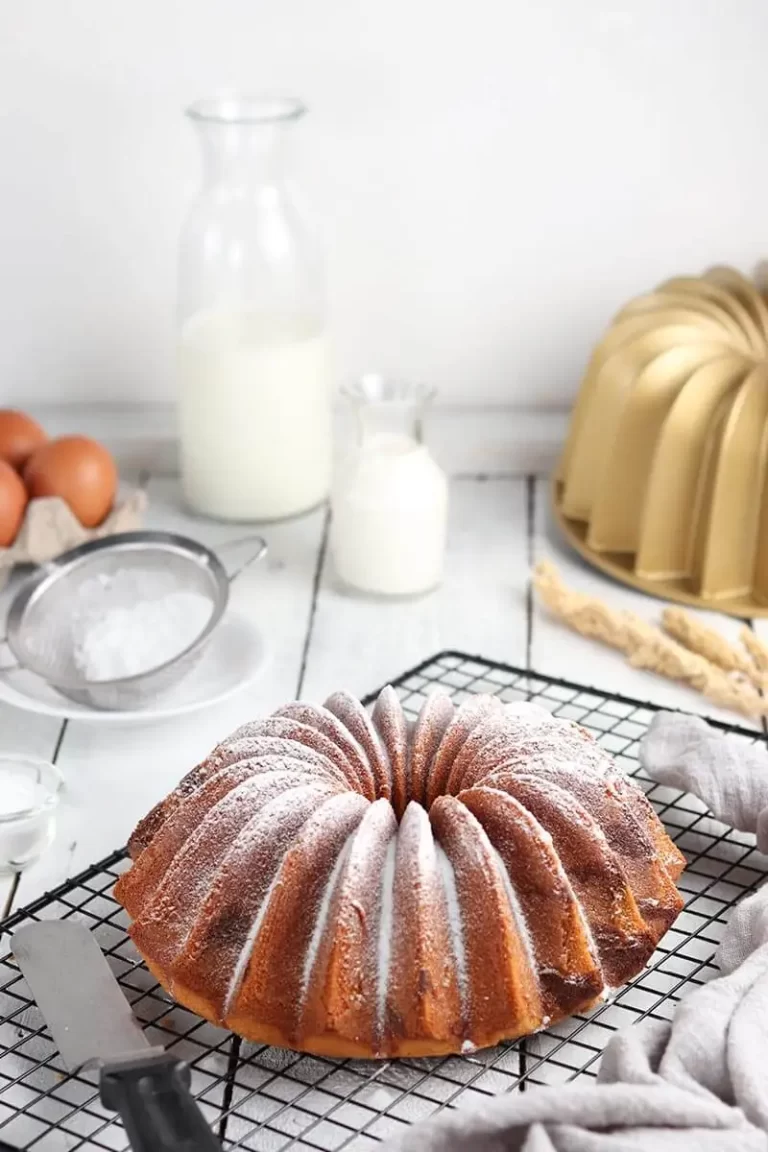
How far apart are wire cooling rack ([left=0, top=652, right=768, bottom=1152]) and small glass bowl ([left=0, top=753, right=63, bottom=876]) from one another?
9cm

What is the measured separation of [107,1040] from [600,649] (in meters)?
0.90

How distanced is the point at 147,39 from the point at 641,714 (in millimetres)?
1186

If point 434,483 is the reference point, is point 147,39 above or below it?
above

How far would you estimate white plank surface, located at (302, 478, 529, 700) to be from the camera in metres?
1.75

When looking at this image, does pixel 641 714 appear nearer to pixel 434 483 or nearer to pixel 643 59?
pixel 434 483

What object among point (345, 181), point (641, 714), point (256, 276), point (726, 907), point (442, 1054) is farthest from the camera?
point (345, 181)

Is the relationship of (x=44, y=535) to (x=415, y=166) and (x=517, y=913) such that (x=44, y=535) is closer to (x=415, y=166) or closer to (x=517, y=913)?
(x=415, y=166)

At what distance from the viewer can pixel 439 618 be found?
187cm

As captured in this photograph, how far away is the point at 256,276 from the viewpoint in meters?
2.03

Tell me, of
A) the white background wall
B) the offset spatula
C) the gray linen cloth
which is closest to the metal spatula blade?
the offset spatula

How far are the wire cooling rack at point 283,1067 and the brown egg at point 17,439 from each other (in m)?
0.86

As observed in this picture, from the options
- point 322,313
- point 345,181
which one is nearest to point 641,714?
point 322,313

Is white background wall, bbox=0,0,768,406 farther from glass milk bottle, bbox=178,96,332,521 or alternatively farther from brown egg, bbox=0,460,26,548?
brown egg, bbox=0,460,26,548

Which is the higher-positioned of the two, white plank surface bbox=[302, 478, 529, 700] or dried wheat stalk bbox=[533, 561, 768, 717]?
dried wheat stalk bbox=[533, 561, 768, 717]
